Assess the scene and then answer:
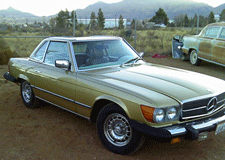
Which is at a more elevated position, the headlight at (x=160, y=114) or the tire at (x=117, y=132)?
the headlight at (x=160, y=114)

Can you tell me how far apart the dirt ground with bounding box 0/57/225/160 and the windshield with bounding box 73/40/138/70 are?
3.62 ft

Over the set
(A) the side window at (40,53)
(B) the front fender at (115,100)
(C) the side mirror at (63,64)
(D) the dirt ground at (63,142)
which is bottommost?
(D) the dirt ground at (63,142)

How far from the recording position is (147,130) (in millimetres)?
2896

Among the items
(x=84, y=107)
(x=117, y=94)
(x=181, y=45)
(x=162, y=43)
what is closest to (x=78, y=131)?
(x=84, y=107)

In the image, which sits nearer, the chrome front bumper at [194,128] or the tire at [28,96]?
the chrome front bumper at [194,128]

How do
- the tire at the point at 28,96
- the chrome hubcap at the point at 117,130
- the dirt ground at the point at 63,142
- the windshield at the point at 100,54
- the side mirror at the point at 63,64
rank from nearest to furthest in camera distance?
the chrome hubcap at the point at 117,130 < the dirt ground at the point at 63,142 < the side mirror at the point at 63,64 < the windshield at the point at 100,54 < the tire at the point at 28,96

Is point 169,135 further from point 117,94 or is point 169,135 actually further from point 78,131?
point 78,131

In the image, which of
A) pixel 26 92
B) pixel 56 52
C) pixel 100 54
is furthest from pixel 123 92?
pixel 26 92

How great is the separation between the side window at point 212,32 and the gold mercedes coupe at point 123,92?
566cm

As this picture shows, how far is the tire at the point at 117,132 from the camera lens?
10.4 feet

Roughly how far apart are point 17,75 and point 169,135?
3.74 m

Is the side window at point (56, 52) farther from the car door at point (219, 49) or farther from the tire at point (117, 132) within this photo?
the car door at point (219, 49)

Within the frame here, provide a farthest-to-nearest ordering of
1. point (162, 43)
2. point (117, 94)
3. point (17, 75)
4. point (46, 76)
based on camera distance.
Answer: point (162, 43)
point (17, 75)
point (46, 76)
point (117, 94)

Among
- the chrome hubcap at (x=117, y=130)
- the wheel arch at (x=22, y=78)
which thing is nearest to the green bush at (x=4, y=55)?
the wheel arch at (x=22, y=78)
